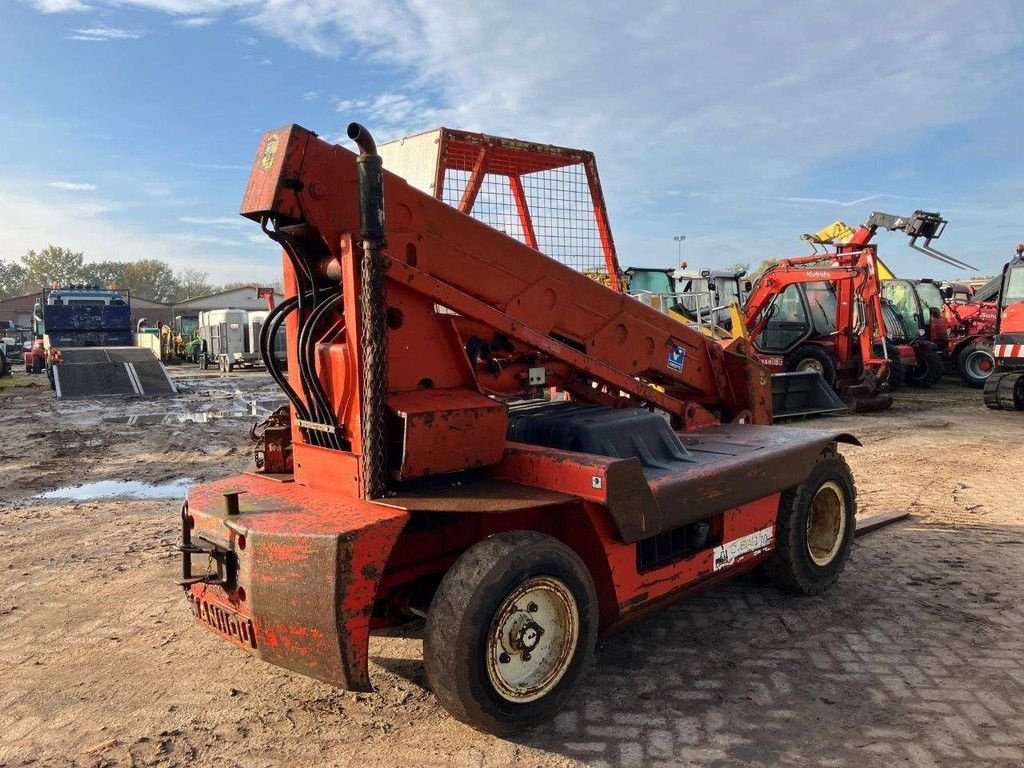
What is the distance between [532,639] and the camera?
10.1 feet

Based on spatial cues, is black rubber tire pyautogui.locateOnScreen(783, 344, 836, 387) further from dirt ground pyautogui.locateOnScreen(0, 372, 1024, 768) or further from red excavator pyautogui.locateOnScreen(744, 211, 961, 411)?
dirt ground pyautogui.locateOnScreen(0, 372, 1024, 768)

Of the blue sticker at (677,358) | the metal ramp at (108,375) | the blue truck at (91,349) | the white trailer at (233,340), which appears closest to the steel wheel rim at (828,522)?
the blue sticker at (677,358)

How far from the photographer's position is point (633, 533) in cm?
324

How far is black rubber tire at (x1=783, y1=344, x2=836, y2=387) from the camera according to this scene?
43.9ft

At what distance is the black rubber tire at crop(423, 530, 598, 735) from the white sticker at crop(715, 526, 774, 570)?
4.04ft

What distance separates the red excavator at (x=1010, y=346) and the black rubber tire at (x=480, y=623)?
12.1 m

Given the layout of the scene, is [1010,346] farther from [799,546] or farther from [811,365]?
[799,546]

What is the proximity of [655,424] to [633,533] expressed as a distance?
36.2 inches

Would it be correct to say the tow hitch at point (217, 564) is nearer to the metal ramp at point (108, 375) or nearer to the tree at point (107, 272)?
the metal ramp at point (108, 375)

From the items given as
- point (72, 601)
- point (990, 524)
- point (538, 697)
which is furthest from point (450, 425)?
point (990, 524)

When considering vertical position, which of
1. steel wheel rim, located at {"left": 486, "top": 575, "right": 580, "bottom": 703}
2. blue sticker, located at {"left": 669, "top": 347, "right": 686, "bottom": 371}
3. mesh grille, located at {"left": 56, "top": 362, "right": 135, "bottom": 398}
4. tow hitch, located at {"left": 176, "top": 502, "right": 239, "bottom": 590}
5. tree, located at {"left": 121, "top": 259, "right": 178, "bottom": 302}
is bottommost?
steel wheel rim, located at {"left": 486, "top": 575, "right": 580, "bottom": 703}

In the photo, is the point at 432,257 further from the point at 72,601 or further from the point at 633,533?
the point at 72,601

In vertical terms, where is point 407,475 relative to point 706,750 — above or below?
above

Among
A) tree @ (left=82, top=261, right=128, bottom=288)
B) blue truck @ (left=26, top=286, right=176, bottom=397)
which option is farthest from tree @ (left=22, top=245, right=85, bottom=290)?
blue truck @ (left=26, top=286, right=176, bottom=397)
